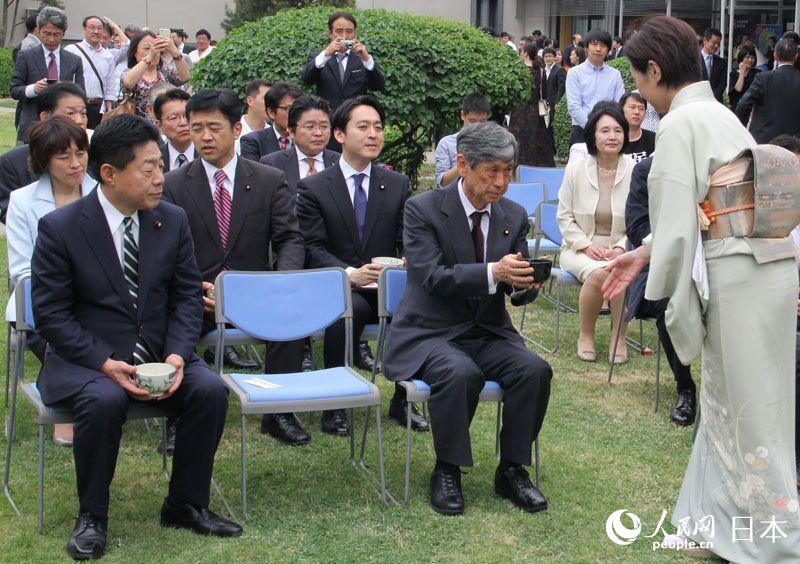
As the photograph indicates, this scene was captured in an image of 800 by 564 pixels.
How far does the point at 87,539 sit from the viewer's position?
405 cm

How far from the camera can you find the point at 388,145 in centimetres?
1174

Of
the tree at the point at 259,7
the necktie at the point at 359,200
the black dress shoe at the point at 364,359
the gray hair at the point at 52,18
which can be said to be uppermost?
the tree at the point at 259,7

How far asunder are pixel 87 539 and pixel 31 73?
6299 millimetres

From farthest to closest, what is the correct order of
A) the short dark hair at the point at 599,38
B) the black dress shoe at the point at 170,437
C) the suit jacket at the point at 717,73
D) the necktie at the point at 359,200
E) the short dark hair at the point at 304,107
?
the suit jacket at the point at 717,73 → the short dark hair at the point at 599,38 → the short dark hair at the point at 304,107 → the necktie at the point at 359,200 → the black dress shoe at the point at 170,437

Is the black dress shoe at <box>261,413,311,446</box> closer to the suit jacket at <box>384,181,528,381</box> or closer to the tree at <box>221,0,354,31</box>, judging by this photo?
the suit jacket at <box>384,181,528,381</box>

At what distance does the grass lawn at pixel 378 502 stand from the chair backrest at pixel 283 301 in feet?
2.15

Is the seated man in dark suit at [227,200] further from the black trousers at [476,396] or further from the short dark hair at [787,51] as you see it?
the short dark hair at [787,51]

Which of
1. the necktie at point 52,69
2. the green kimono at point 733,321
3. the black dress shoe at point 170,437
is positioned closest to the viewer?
the green kimono at point 733,321

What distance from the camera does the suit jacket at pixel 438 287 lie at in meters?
4.80

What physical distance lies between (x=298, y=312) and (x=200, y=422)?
1024 mm

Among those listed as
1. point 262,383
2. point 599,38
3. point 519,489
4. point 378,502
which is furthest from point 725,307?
point 599,38

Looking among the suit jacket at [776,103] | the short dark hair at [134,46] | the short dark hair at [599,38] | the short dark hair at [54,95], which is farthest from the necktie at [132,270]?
the suit jacket at [776,103]

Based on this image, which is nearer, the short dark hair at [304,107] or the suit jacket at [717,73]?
the short dark hair at [304,107]

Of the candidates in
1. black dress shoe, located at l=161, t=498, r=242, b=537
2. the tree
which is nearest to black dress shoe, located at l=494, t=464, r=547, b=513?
black dress shoe, located at l=161, t=498, r=242, b=537
